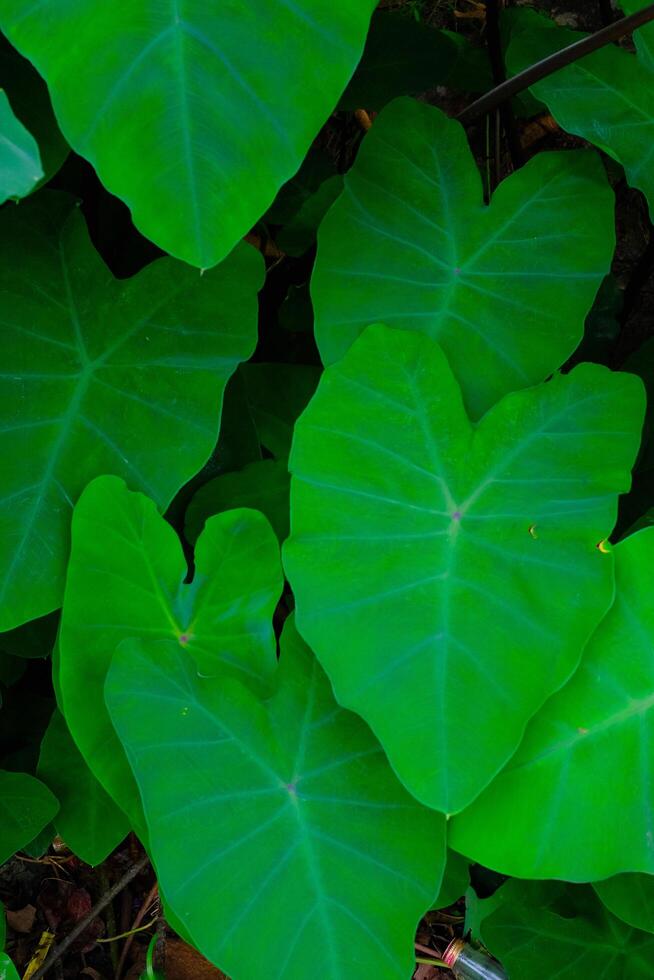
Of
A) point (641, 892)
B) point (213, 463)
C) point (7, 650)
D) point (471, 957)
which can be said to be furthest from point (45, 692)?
point (641, 892)

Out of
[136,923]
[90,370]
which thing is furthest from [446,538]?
[136,923]

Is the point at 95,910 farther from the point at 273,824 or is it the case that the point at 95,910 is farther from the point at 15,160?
the point at 15,160

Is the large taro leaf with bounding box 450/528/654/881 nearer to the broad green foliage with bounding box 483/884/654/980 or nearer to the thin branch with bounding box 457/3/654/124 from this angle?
the broad green foliage with bounding box 483/884/654/980

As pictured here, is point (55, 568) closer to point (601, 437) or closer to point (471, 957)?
point (601, 437)

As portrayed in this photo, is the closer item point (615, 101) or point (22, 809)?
point (615, 101)

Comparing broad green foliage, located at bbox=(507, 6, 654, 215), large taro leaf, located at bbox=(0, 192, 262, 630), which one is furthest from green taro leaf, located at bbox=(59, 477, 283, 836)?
broad green foliage, located at bbox=(507, 6, 654, 215)
